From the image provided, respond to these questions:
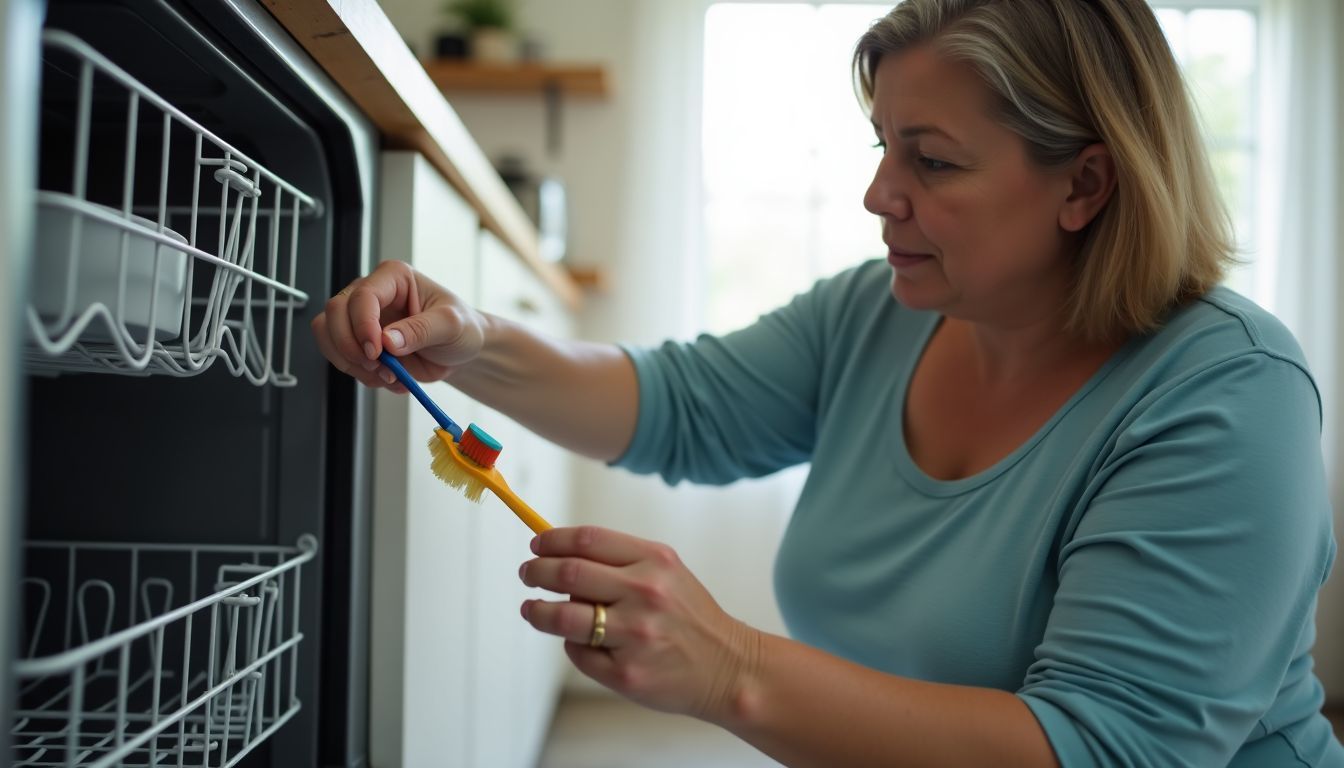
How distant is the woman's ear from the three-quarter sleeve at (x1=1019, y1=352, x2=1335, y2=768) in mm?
202

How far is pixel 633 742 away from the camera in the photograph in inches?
87.9

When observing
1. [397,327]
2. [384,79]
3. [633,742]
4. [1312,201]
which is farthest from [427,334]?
[1312,201]

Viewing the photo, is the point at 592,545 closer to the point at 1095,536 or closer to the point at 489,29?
the point at 1095,536

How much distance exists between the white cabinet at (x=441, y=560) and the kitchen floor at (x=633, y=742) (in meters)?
0.55

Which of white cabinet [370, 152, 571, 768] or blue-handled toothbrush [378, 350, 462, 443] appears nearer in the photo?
blue-handled toothbrush [378, 350, 462, 443]

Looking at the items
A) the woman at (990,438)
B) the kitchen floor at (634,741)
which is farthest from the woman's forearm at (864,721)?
the kitchen floor at (634,741)

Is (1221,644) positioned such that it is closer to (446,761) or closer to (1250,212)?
(446,761)

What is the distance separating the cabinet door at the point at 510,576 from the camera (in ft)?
4.13

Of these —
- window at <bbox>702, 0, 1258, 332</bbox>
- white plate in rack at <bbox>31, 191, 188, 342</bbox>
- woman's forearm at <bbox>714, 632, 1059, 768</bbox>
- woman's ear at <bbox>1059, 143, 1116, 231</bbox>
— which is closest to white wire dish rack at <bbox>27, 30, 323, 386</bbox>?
white plate in rack at <bbox>31, 191, 188, 342</bbox>

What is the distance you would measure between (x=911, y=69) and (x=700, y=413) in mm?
438

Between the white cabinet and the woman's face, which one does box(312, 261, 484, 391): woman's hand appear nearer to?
the white cabinet

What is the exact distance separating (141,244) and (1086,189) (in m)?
0.75

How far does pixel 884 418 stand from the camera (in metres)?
1.05

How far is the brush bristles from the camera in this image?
27.8 inches
